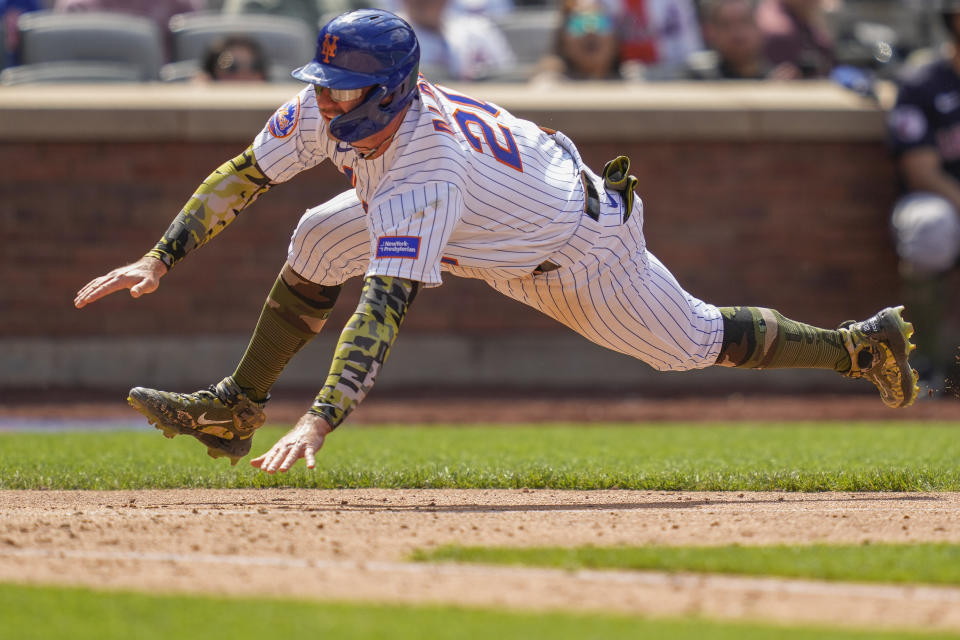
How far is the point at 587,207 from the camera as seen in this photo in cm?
525

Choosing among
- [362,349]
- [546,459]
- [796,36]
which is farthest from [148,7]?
[362,349]

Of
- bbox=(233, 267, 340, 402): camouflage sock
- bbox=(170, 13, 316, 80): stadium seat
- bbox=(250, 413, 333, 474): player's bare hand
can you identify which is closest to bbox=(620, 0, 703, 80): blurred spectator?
bbox=(170, 13, 316, 80): stadium seat

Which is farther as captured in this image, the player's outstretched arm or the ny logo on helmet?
the ny logo on helmet

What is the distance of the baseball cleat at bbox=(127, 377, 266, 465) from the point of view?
17.4ft

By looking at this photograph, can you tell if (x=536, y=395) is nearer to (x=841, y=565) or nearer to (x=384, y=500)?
(x=384, y=500)

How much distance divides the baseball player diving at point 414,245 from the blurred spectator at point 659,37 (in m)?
6.68

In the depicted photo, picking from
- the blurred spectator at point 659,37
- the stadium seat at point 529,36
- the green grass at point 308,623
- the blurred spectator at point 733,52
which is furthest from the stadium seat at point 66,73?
the green grass at point 308,623

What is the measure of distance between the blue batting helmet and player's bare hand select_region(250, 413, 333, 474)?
108 cm

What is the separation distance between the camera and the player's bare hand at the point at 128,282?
488 centimetres

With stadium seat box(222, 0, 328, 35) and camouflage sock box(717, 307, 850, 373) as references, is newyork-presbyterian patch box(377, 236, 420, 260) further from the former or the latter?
stadium seat box(222, 0, 328, 35)

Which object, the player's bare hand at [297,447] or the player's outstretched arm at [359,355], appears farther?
the player's outstretched arm at [359,355]

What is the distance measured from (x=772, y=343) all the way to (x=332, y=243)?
1.88 meters

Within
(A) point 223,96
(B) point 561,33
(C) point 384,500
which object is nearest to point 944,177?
(B) point 561,33

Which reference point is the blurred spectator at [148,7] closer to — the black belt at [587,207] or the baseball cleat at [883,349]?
the black belt at [587,207]
